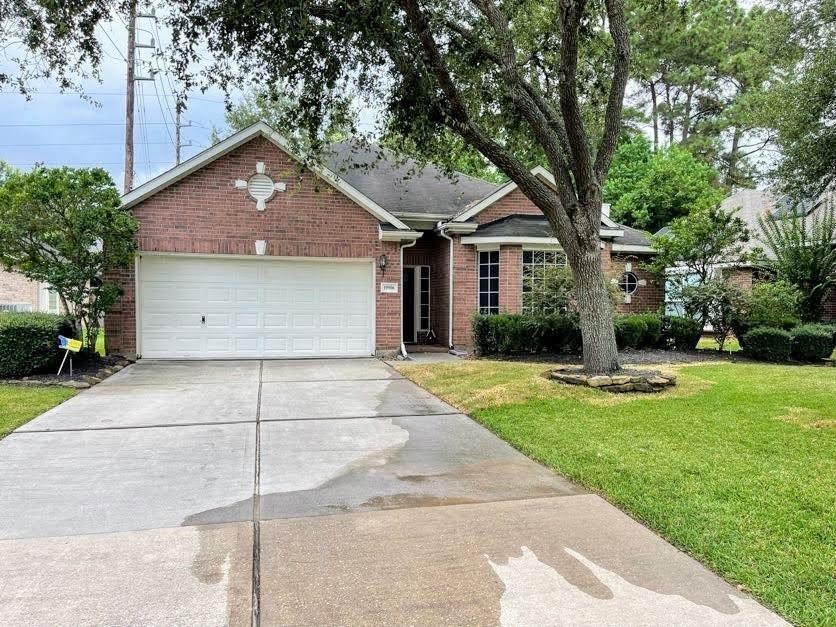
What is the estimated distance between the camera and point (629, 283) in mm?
15938

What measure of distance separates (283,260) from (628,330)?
26.5 ft

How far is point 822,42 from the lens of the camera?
13117mm

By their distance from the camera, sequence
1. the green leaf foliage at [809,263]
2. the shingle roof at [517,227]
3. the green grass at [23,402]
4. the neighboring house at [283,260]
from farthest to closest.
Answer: the green leaf foliage at [809,263]
the shingle roof at [517,227]
the neighboring house at [283,260]
the green grass at [23,402]

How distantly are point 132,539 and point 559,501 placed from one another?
116 inches

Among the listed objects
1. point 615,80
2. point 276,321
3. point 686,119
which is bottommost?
point 276,321

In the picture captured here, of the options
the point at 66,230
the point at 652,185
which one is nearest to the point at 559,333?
the point at 66,230

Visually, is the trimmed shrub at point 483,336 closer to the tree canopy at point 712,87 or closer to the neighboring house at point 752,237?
the neighboring house at point 752,237

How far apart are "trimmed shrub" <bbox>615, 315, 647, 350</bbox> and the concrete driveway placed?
761 cm

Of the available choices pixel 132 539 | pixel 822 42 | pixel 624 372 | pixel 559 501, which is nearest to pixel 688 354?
pixel 624 372

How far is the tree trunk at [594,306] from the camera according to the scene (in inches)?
342

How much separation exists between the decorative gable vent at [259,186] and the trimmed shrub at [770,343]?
11.3 meters

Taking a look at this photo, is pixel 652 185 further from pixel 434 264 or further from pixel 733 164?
pixel 434 264

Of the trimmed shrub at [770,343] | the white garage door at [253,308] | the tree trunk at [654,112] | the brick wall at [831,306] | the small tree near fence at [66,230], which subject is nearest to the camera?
the small tree near fence at [66,230]

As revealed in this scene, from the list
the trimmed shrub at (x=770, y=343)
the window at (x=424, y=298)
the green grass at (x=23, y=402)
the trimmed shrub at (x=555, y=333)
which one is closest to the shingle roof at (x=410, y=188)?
the window at (x=424, y=298)
